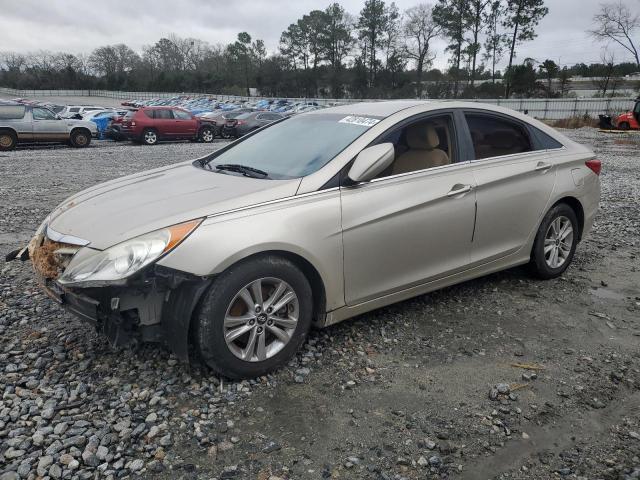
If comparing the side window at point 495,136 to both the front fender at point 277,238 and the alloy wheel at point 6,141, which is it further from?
the alloy wheel at point 6,141

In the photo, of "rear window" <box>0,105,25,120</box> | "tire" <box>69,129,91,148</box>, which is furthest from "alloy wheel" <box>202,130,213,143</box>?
"rear window" <box>0,105,25,120</box>

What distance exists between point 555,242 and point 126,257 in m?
3.69

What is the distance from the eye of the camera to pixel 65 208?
3525 millimetres

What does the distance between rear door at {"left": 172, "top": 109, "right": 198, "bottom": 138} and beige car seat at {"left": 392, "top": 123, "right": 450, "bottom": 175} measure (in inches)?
753

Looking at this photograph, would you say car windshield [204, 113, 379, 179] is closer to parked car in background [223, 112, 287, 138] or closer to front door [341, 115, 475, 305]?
front door [341, 115, 475, 305]

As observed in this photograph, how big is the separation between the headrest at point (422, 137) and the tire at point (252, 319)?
1406 mm

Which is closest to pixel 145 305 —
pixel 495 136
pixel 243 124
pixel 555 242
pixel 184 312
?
pixel 184 312

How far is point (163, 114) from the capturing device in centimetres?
2119

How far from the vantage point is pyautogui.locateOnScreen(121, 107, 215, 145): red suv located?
803 inches

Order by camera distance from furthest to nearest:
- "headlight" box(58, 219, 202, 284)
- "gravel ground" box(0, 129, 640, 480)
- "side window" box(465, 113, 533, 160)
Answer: "side window" box(465, 113, 533, 160)
"headlight" box(58, 219, 202, 284)
"gravel ground" box(0, 129, 640, 480)

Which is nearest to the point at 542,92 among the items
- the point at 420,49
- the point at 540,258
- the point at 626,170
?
the point at 420,49

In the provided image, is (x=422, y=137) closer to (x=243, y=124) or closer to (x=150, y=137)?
(x=150, y=137)

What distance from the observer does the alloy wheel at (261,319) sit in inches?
116

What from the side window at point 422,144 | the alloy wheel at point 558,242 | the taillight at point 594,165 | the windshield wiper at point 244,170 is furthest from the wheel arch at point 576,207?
the windshield wiper at point 244,170
